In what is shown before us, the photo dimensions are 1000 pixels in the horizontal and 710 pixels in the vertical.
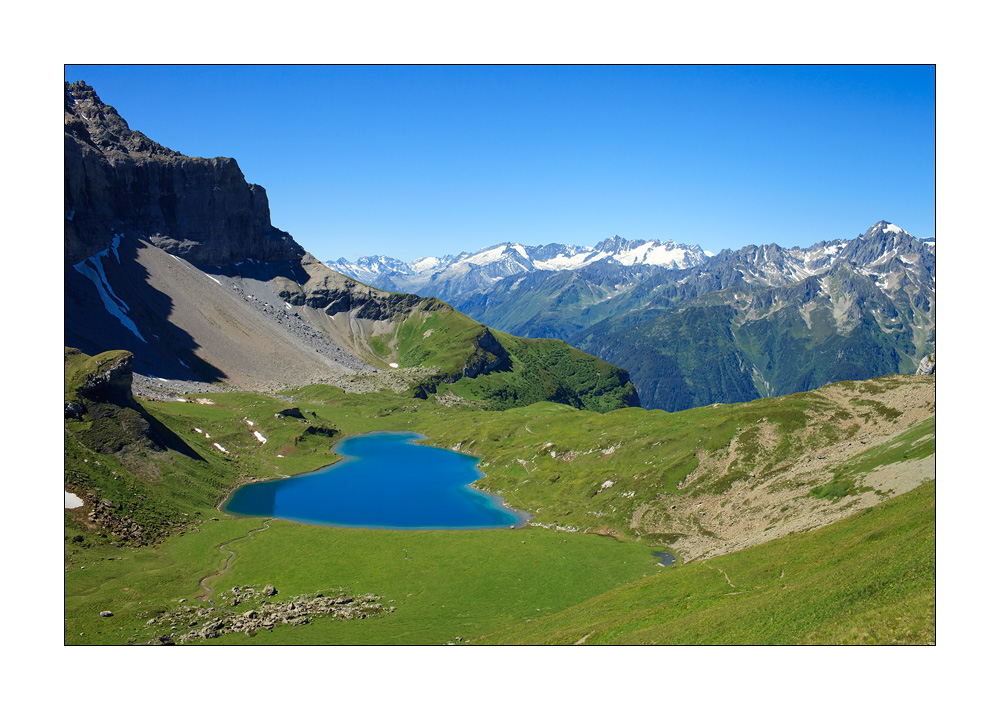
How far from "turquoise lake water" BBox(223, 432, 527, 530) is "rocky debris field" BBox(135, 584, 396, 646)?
4125 centimetres

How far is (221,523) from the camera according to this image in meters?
97.2

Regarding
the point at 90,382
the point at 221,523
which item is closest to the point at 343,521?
the point at 221,523

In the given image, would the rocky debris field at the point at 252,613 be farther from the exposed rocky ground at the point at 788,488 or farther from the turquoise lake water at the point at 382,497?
the exposed rocky ground at the point at 788,488

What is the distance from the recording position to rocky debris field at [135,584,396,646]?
5625 centimetres

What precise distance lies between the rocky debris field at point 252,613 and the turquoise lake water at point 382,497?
41.3 m

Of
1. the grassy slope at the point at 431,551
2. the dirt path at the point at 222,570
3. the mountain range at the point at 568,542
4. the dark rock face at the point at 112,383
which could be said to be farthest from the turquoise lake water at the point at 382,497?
the dark rock face at the point at 112,383

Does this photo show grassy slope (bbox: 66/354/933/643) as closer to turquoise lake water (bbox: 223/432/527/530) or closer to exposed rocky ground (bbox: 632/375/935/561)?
exposed rocky ground (bbox: 632/375/935/561)

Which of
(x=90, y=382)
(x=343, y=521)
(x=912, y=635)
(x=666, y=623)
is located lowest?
(x=343, y=521)

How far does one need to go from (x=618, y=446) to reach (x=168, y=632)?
314 feet

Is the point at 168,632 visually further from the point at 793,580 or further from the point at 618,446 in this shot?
the point at 618,446

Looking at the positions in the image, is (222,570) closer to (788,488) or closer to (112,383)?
(112,383)

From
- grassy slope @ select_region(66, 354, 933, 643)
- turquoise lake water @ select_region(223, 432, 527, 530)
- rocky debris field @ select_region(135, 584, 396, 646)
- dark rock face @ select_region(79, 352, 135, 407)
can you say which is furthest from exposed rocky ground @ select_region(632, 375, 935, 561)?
dark rock face @ select_region(79, 352, 135, 407)

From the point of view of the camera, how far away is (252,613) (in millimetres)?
60875

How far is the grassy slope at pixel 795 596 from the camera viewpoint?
36688 mm
